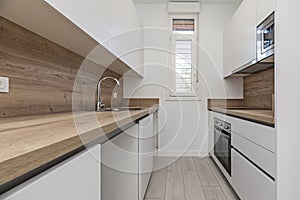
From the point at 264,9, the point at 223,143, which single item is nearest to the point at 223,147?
the point at 223,143

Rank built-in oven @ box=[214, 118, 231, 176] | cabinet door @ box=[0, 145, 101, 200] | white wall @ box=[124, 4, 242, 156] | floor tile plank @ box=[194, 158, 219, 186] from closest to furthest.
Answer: cabinet door @ box=[0, 145, 101, 200], built-in oven @ box=[214, 118, 231, 176], floor tile plank @ box=[194, 158, 219, 186], white wall @ box=[124, 4, 242, 156]

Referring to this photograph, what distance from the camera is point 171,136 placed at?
15.5 ft

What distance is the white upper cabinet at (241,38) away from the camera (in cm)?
289

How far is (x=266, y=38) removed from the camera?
2.54 m

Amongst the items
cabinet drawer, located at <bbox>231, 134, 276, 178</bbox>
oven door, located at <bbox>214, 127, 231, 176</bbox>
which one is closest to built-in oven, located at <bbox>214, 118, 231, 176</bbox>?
oven door, located at <bbox>214, 127, 231, 176</bbox>

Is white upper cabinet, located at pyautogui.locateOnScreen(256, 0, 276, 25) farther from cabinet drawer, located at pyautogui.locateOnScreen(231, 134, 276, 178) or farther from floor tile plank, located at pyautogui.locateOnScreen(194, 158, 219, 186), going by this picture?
floor tile plank, located at pyautogui.locateOnScreen(194, 158, 219, 186)

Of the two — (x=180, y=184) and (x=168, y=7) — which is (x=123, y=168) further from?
(x=168, y=7)

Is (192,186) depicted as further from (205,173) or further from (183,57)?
(183,57)

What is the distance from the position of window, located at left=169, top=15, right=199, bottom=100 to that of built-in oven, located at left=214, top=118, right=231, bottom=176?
106 centimetres

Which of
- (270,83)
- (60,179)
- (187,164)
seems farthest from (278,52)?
(187,164)

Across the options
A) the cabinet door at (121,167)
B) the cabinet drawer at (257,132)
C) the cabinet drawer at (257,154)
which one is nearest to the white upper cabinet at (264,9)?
the cabinet drawer at (257,132)

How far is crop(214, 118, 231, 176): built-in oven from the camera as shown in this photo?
9.86 feet

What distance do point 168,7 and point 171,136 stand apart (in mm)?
2192

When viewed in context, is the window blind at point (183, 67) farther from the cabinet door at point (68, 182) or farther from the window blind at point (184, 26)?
the cabinet door at point (68, 182)
